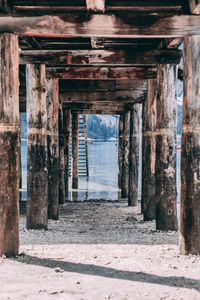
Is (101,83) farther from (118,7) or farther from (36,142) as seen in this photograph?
(118,7)

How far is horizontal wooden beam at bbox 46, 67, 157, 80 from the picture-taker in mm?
9828

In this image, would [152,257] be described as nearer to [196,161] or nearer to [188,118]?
[196,161]

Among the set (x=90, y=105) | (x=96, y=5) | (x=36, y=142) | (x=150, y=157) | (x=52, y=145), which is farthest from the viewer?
(x=90, y=105)

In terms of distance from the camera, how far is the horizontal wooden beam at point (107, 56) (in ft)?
26.9

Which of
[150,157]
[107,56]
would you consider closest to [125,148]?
[150,157]

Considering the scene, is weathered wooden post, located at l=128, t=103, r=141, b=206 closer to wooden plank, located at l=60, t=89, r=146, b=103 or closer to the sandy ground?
wooden plank, located at l=60, t=89, r=146, b=103

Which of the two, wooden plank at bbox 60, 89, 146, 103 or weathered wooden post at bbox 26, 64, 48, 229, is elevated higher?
wooden plank at bbox 60, 89, 146, 103

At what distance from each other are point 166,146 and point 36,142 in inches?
90.9

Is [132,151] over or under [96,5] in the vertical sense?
A: under

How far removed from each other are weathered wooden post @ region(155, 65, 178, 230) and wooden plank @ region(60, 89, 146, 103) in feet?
15.9

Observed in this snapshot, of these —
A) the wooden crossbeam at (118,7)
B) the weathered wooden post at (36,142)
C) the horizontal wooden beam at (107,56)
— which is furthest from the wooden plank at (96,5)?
the weathered wooden post at (36,142)

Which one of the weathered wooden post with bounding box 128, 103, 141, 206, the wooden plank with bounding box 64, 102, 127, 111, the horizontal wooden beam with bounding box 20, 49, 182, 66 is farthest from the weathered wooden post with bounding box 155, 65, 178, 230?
the wooden plank with bounding box 64, 102, 127, 111

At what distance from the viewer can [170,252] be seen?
6465 mm

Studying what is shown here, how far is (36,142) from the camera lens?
8.63 m
